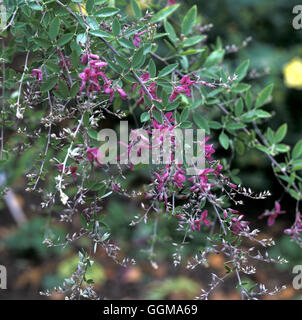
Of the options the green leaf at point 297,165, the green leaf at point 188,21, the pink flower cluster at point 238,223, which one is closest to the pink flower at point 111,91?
the pink flower cluster at point 238,223

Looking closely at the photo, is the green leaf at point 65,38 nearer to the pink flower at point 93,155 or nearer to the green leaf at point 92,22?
the green leaf at point 92,22

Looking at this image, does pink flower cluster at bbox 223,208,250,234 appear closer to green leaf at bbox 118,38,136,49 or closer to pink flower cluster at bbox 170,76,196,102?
pink flower cluster at bbox 170,76,196,102

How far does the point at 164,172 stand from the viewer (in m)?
0.75

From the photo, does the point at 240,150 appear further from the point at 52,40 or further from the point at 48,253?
the point at 48,253

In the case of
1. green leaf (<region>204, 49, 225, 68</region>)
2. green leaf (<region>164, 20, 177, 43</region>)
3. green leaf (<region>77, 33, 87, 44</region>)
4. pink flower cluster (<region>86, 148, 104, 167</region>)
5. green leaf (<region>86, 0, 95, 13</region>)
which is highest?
green leaf (<region>164, 20, 177, 43</region>)

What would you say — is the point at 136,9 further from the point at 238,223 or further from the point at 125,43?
the point at 238,223

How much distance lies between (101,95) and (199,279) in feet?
6.23

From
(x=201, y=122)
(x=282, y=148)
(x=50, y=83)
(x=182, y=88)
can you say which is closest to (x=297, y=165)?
(x=282, y=148)

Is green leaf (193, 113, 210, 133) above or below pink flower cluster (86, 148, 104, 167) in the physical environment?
above

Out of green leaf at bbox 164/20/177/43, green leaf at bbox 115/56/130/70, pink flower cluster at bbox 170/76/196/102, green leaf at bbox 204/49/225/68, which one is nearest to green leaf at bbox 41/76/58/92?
green leaf at bbox 115/56/130/70

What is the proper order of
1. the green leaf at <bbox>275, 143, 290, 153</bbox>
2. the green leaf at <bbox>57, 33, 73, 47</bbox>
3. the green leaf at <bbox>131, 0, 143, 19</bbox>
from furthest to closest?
the green leaf at <bbox>275, 143, 290, 153</bbox> < the green leaf at <bbox>131, 0, 143, 19</bbox> < the green leaf at <bbox>57, 33, 73, 47</bbox>
